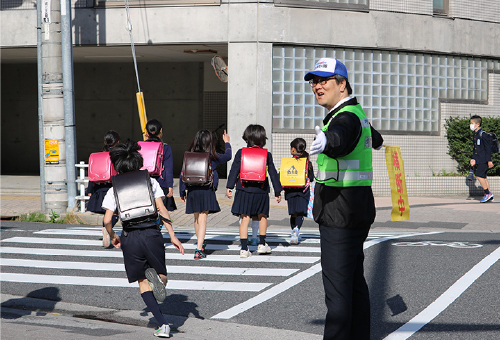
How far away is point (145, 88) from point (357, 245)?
2005 centimetres

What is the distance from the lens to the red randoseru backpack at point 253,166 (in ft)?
27.9

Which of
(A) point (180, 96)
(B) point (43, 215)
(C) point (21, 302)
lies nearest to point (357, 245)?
(C) point (21, 302)

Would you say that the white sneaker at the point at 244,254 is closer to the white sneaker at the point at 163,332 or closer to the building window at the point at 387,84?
the white sneaker at the point at 163,332

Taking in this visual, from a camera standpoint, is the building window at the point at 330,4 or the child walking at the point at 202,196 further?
the building window at the point at 330,4

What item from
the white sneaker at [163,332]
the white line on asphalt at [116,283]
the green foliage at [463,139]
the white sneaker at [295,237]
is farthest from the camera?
the green foliage at [463,139]

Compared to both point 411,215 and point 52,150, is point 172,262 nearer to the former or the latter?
point 52,150

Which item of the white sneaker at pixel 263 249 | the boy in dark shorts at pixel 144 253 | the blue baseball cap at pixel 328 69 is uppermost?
the blue baseball cap at pixel 328 69

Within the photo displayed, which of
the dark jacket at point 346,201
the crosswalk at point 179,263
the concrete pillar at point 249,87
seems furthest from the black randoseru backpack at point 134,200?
the concrete pillar at point 249,87

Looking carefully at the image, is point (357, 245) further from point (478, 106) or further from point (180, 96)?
point (180, 96)

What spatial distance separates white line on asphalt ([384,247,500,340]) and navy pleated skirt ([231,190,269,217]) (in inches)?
109

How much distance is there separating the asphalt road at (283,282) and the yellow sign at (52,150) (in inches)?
97.3

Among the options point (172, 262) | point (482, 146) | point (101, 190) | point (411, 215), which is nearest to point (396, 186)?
point (172, 262)

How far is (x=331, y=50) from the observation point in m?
17.0

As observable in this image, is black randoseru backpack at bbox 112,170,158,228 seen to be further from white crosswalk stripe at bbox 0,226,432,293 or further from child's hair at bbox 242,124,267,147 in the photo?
child's hair at bbox 242,124,267,147
